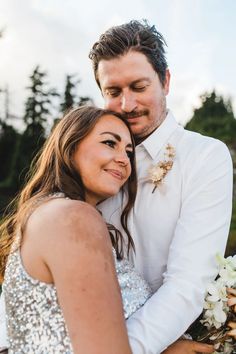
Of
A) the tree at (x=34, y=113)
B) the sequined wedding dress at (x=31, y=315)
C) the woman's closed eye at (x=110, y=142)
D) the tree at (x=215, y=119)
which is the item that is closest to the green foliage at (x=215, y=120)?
the tree at (x=215, y=119)

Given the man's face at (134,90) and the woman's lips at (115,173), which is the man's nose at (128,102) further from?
the woman's lips at (115,173)

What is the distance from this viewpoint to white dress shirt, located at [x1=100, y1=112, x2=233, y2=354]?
2678 millimetres

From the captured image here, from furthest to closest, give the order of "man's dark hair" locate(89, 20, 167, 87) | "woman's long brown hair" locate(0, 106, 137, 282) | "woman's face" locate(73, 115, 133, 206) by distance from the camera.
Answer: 1. "man's dark hair" locate(89, 20, 167, 87)
2. "woman's face" locate(73, 115, 133, 206)
3. "woman's long brown hair" locate(0, 106, 137, 282)

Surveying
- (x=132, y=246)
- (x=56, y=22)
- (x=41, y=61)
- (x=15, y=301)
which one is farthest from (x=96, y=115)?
(x=41, y=61)

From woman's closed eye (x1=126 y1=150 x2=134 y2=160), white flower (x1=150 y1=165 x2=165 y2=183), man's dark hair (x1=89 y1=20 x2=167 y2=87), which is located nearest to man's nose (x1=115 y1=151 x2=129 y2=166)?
woman's closed eye (x1=126 y1=150 x2=134 y2=160)

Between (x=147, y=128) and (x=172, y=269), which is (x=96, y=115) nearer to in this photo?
(x=147, y=128)

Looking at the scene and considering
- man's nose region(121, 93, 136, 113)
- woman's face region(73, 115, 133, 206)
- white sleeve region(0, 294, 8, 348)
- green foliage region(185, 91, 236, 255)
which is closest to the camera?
woman's face region(73, 115, 133, 206)

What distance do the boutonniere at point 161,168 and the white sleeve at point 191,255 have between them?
5.1 inches

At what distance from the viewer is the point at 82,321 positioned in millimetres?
2049

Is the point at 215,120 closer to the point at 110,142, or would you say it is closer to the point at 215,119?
the point at 215,119

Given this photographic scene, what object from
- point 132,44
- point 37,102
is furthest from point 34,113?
point 132,44

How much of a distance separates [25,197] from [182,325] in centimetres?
111

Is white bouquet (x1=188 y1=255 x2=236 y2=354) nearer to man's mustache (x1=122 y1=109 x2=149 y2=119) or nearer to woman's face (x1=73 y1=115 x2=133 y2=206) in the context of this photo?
woman's face (x1=73 y1=115 x2=133 y2=206)

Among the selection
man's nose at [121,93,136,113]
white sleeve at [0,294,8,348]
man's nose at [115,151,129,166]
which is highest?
man's nose at [121,93,136,113]
